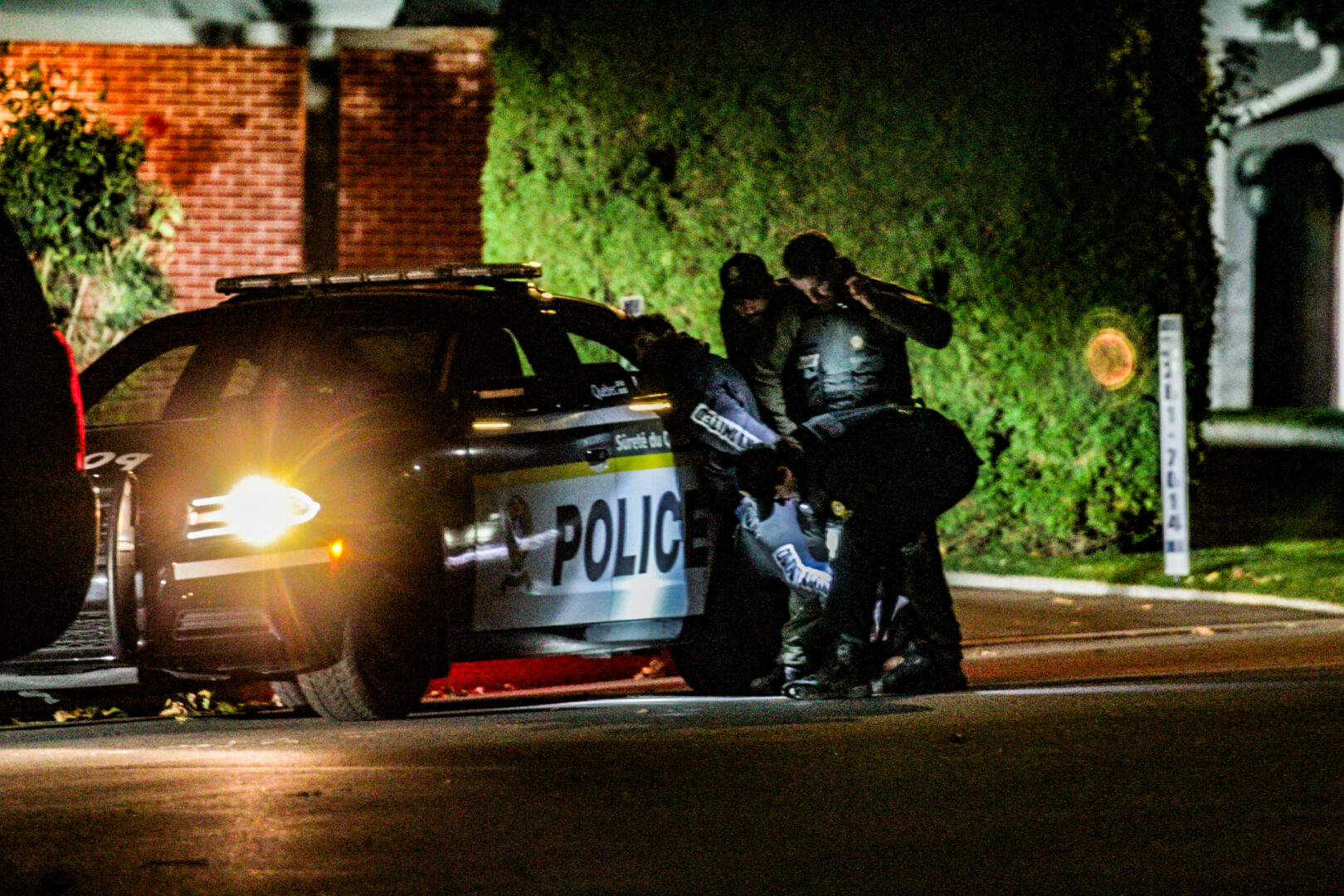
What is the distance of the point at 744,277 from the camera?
9.45m

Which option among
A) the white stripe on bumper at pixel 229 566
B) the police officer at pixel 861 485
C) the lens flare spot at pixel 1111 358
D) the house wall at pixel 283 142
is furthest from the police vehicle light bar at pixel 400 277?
the house wall at pixel 283 142

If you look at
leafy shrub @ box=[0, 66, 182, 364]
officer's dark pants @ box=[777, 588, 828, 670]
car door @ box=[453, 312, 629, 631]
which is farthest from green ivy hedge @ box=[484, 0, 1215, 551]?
car door @ box=[453, 312, 629, 631]

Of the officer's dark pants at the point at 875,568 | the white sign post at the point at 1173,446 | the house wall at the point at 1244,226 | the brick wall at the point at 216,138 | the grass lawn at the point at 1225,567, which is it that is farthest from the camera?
the house wall at the point at 1244,226

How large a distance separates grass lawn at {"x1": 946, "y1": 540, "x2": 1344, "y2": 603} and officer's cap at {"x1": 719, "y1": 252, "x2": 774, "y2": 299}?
4.96 m

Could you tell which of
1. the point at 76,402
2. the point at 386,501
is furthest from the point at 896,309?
the point at 76,402

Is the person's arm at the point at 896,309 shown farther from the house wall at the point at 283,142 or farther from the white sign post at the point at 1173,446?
the house wall at the point at 283,142

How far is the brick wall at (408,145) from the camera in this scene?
17812 mm

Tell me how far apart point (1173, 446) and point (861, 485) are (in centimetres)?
537

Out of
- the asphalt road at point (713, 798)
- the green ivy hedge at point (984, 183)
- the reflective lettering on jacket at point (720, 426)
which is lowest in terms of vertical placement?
the asphalt road at point (713, 798)

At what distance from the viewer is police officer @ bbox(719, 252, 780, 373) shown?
31.0 ft

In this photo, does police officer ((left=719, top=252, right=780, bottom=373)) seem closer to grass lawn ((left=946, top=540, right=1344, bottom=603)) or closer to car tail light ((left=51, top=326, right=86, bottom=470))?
car tail light ((left=51, top=326, right=86, bottom=470))

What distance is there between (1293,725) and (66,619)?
13.2 feet

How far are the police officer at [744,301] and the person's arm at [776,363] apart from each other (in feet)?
0.48

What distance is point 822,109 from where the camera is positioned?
1517 centimetres
